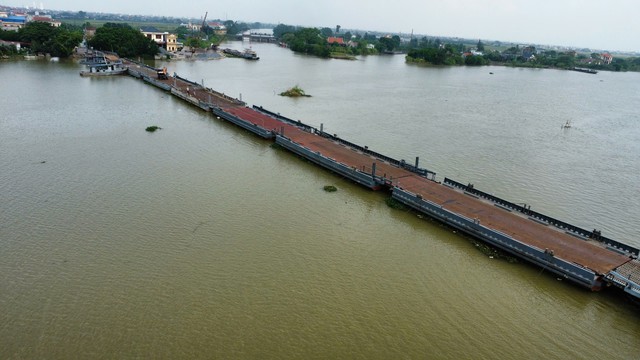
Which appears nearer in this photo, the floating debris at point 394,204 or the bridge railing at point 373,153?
the floating debris at point 394,204

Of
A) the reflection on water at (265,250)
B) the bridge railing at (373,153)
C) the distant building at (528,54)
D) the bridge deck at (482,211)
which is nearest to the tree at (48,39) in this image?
the reflection on water at (265,250)

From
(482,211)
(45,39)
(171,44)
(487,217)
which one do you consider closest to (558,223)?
(487,217)

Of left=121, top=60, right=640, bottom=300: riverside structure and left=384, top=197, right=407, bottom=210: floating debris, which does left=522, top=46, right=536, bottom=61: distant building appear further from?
left=384, top=197, right=407, bottom=210: floating debris

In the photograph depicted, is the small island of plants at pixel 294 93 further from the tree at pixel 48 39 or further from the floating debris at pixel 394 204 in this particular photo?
the tree at pixel 48 39

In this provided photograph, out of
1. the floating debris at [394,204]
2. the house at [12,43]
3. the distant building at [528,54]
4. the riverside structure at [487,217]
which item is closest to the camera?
the riverside structure at [487,217]

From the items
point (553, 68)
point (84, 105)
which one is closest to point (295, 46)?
point (553, 68)

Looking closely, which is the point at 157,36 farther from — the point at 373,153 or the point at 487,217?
the point at 487,217

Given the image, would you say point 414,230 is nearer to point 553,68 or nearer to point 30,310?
point 30,310
